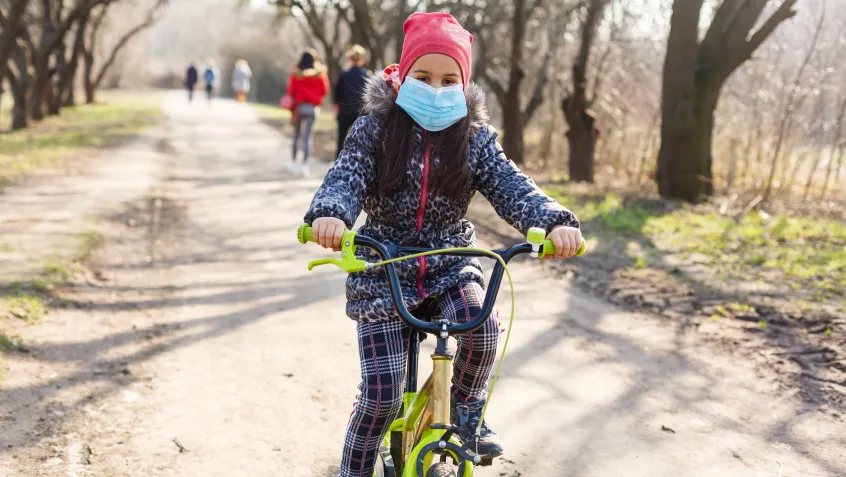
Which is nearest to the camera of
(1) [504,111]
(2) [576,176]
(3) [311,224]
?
(3) [311,224]

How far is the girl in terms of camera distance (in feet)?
8.43

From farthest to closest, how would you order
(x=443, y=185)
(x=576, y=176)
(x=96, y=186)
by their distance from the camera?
(x=576, y=176), (x=96, y=186), (x=443, y=185)

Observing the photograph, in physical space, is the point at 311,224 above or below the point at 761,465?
above

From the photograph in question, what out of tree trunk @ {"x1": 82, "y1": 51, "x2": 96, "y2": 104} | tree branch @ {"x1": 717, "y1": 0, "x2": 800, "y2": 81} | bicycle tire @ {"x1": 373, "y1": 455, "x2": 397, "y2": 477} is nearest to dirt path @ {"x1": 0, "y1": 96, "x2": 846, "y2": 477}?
bicycle tire @ {"x1": 373, "y1": 455, "x2": 397, "y2": 477}

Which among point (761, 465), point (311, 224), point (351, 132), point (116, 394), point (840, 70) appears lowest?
point (116, 394)

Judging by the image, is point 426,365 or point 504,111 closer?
point 426,365

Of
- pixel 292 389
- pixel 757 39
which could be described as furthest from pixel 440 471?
pixel 757 39

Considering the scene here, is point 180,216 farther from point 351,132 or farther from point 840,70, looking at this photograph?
point 840,70

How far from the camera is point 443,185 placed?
266 cm

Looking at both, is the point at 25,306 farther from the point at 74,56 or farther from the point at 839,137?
the point at 74,56

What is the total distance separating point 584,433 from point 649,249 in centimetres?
464

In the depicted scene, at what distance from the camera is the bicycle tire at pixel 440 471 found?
230 centimetres

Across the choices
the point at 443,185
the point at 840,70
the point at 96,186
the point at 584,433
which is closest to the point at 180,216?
the point at 96,186

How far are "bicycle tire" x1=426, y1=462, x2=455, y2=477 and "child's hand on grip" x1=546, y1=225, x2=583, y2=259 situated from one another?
737mm
